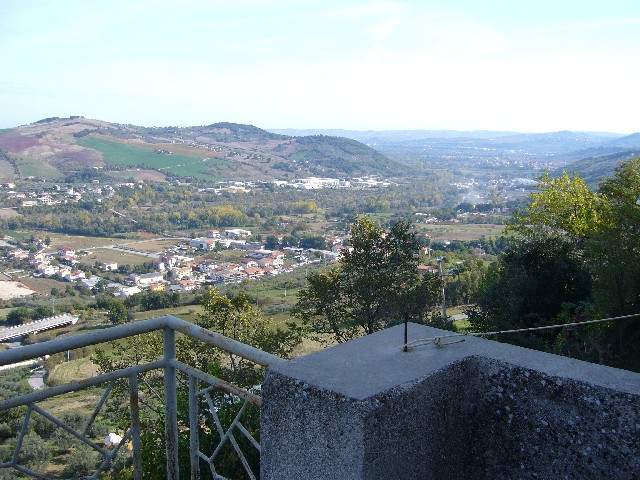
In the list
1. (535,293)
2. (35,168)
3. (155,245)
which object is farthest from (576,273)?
(35,168)

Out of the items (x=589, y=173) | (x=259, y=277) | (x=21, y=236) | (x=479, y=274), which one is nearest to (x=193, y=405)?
(x=479, y=274)

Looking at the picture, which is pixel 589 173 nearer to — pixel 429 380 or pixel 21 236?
pixel 429 380

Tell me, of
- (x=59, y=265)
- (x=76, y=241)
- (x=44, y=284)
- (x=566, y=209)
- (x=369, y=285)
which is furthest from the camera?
(x=76, y=241)

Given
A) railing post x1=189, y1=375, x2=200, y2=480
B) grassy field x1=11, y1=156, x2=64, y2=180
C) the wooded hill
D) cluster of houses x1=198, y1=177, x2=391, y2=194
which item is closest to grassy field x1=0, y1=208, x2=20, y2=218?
the wooded hill

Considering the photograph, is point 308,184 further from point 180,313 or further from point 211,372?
point 211,372

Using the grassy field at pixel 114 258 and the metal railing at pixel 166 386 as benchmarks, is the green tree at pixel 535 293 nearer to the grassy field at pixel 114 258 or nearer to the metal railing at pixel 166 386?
the metal railing at pixel 166 386
